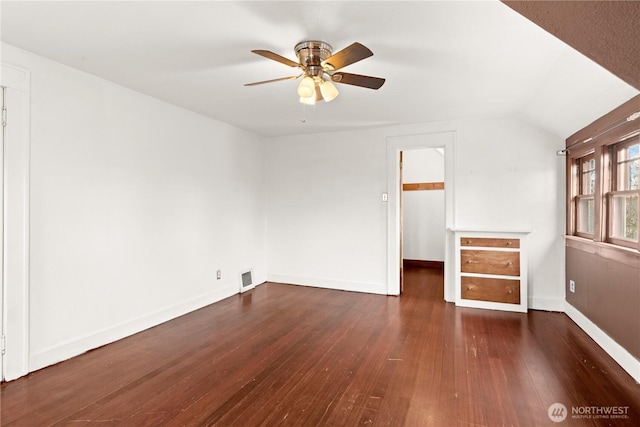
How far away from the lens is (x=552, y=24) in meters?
0.86

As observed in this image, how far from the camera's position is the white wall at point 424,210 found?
6516 mm

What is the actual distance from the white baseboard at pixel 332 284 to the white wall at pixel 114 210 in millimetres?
1011

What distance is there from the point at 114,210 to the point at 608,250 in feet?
14.4

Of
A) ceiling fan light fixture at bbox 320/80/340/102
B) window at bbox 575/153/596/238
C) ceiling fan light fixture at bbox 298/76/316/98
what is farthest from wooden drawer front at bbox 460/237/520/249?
ceiling fan light fixture at bbox 298/76/316/98

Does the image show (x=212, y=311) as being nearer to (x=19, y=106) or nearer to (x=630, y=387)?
(x=19, y=106)

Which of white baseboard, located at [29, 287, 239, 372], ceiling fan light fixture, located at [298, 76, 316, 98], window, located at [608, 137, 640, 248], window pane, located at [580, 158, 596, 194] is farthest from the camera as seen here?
window pane, located at [580, 158, 596, 194]

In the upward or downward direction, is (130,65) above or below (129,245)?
above

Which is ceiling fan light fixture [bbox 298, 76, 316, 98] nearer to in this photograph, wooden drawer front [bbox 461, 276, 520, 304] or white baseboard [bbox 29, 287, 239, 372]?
white baseboard [bbox 29, 287, 239, 372]

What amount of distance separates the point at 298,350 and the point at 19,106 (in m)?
2.83

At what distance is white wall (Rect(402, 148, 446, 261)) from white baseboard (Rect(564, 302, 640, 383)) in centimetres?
303

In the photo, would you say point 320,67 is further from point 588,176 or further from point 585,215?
point 585,215

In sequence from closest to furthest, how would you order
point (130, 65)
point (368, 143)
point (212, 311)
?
point (130, 65)
point (212, 311)
point (368, 143)

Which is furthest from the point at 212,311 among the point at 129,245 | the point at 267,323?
the point at 129,245

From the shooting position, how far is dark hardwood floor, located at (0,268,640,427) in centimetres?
191
